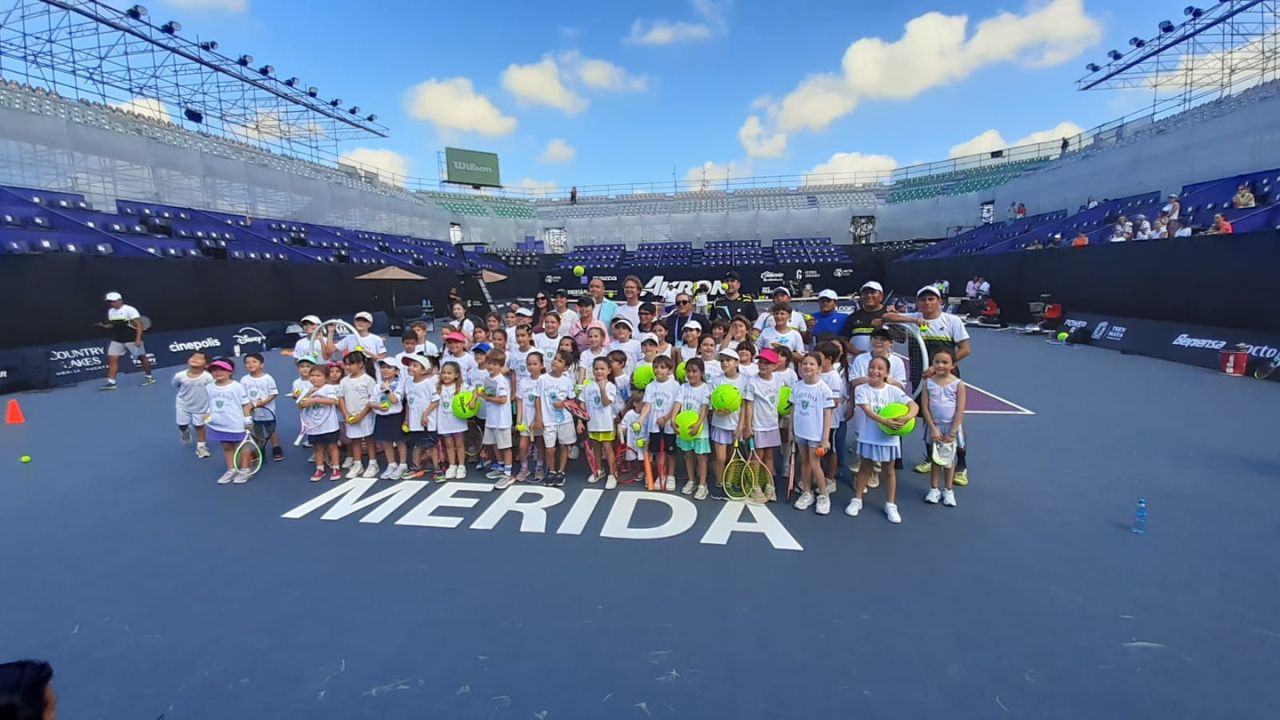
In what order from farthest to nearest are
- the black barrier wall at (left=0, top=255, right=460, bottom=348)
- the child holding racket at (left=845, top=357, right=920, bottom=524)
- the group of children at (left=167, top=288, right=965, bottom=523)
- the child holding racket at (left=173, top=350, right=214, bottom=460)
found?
1. the black barrier wall at (left=0, top=255, right=460, bottom=348)
2. the child holding racket at (left=173, top=350, right=214, bottom=460)
3. the group of children at (left=167, top=288, right=965, bottom=523)
4. the child holding racket at (left=845, top=357, right=920, bottom=524)

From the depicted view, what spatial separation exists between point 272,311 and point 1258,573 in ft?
71.8

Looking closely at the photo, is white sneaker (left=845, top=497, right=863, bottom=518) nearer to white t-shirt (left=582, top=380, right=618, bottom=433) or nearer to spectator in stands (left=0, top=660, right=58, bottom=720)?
white t-shirt (left=582, top=380, right=618, bottom=433)

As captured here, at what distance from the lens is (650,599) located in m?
3.82

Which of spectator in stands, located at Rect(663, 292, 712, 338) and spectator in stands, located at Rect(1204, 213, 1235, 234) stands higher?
spectator in stands, located at Rect(1204, 213, 1235, 234)

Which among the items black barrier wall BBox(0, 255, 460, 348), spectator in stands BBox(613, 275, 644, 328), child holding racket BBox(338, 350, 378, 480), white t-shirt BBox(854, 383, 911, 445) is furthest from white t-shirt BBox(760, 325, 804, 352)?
black barrier wall BBox(0, 255, 460, 348)

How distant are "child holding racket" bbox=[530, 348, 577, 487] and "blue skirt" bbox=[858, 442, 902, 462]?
2977 mm

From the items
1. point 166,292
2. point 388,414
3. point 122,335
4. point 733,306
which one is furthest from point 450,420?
point 166,292

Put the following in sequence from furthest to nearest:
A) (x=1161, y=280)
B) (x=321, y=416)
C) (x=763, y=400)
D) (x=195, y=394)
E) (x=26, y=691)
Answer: (x=1161, y=280) → (x=195, y=394) → (x=321, y=416) → (x=763, y=400) → (x=26, y=691)

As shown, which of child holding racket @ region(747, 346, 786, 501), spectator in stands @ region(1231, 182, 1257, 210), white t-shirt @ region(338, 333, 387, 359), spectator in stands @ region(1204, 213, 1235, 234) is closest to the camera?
child holding racket @ region(747, 346, 786, 501)

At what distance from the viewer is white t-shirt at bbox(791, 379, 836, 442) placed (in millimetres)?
5145

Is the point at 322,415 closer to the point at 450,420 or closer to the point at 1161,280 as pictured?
the point at 450,420

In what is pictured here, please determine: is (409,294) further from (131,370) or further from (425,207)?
(425,207)

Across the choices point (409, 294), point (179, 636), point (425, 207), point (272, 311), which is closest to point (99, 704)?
point (179, 636)

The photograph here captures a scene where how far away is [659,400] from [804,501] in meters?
1.72
